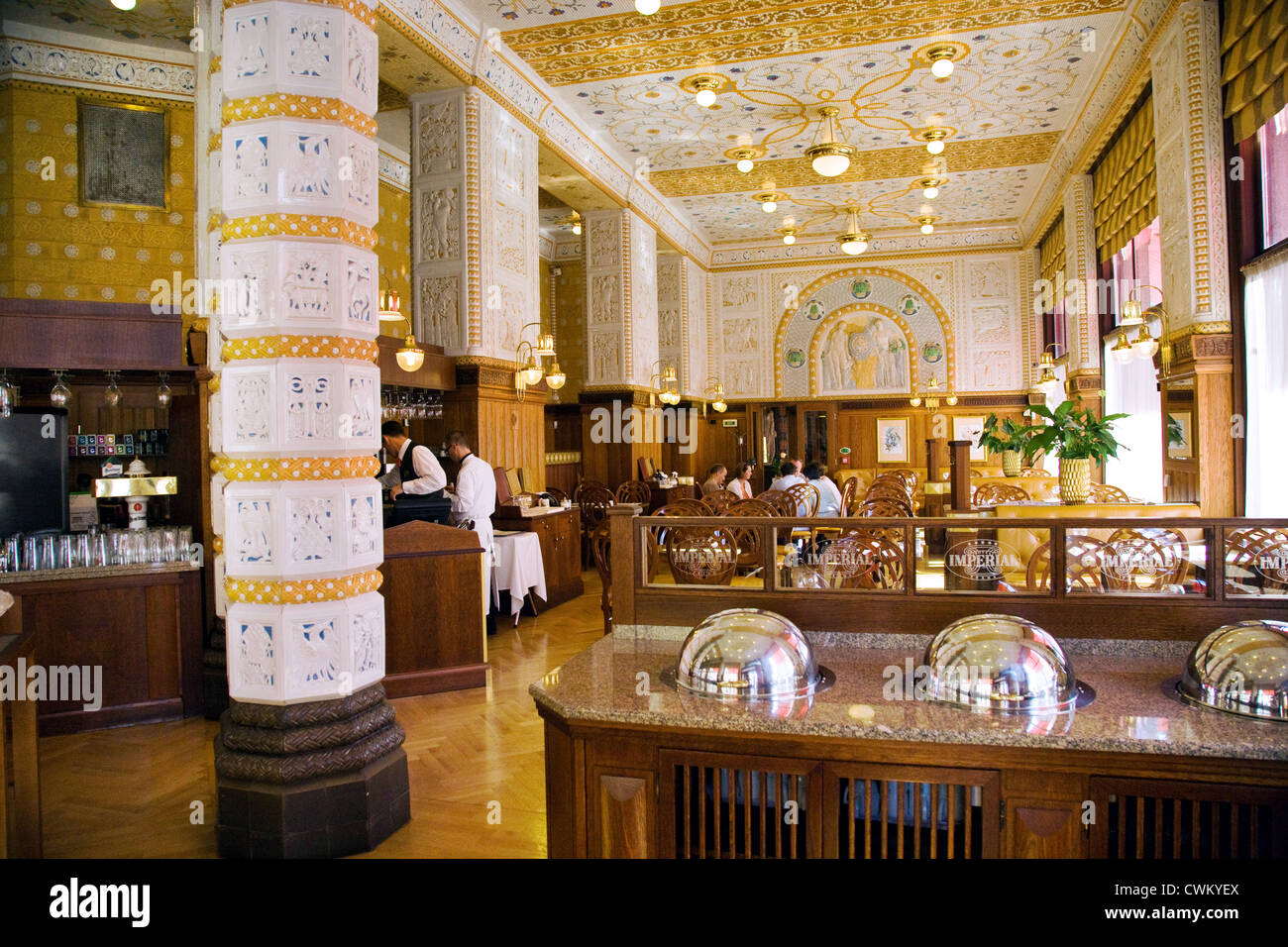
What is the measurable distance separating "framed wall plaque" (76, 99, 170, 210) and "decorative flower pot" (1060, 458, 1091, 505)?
896 centimetres

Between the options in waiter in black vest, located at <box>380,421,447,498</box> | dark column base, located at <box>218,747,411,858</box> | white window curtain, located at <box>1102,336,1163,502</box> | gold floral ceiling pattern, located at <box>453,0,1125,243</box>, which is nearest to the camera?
dark column base, located at <box>218,747,411,858</box>

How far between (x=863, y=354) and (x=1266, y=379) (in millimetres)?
10929

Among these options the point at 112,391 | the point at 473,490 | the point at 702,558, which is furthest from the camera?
the point at 473,490

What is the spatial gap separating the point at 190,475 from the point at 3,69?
5.23 m

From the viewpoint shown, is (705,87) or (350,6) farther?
(705,87)

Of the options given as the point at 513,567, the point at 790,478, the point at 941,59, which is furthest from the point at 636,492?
the point at 941,59

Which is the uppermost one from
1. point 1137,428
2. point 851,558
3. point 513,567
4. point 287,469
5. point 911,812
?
point 1137,428

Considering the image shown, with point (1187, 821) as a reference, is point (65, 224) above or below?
above

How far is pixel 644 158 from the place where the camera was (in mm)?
11969

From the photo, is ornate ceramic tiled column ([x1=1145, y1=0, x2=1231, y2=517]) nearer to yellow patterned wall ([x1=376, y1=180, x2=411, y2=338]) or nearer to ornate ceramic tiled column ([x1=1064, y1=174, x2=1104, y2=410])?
ornate ceramic tiled column ([x1=1064, y1=174, x2=1104, y2=410])

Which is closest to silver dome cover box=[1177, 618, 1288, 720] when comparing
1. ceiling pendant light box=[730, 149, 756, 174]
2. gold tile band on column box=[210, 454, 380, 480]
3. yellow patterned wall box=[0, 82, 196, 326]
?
gold tile band on column box=[210, 454, 380, 480]

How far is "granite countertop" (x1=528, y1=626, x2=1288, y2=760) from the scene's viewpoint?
2061 millimetres

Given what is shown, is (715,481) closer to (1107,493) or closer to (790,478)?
(790,478)

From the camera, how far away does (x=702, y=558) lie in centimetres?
368
